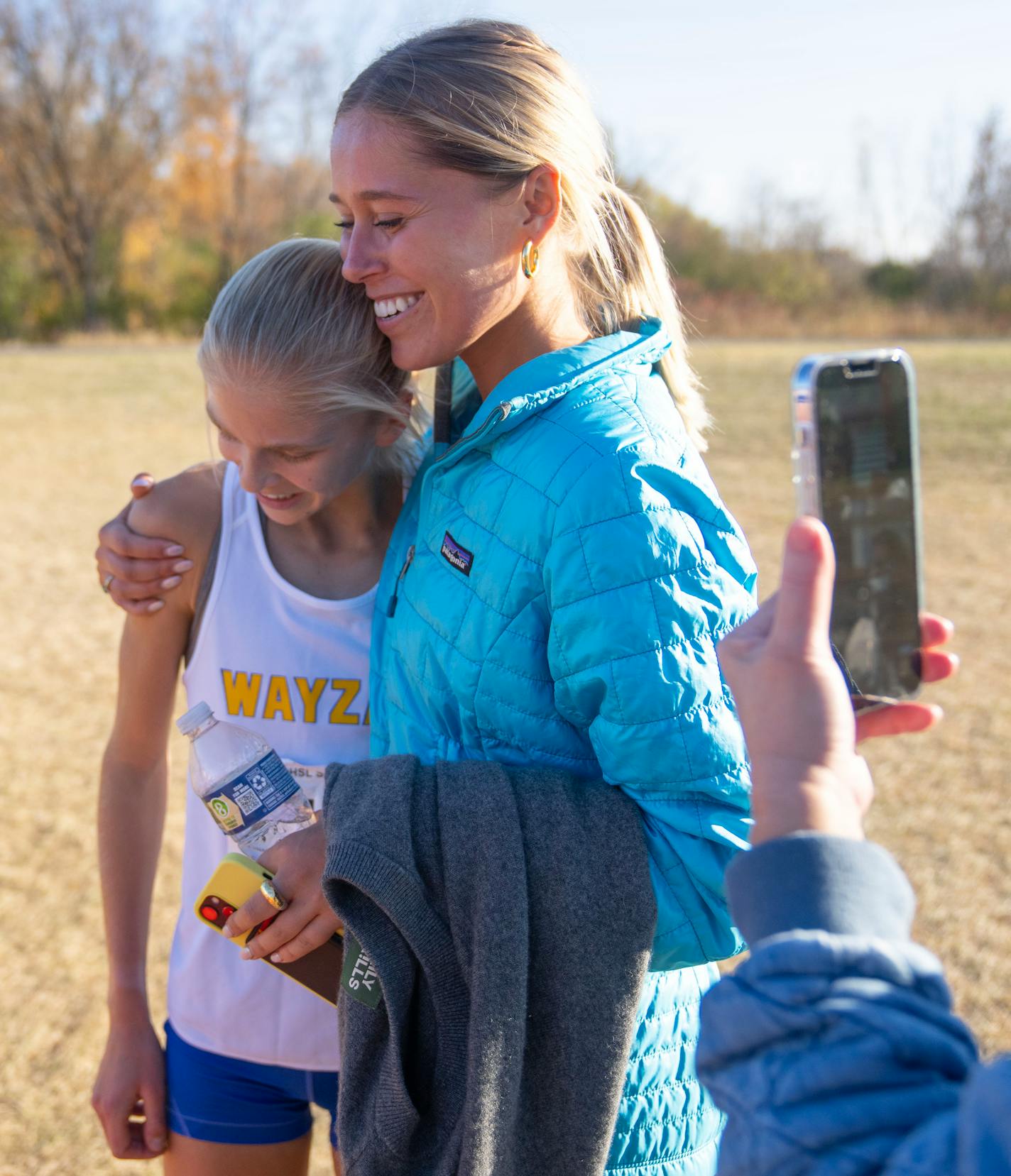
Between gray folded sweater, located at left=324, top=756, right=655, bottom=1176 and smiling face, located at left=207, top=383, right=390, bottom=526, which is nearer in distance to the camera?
gray folded sweater, located at left=324, top=756, right=655, bottom=1176

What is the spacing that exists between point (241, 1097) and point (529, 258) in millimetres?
1343

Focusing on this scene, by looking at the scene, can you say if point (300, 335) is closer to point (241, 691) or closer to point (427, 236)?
point (427, 236)

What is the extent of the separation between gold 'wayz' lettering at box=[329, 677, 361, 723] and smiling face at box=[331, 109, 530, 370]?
516mm

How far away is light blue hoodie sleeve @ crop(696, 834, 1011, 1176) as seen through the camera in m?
0.70

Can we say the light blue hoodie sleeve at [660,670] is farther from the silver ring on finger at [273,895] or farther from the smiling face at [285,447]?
the smiling face at [285,447]

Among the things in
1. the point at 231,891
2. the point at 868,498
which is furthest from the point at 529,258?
the point at 231,891

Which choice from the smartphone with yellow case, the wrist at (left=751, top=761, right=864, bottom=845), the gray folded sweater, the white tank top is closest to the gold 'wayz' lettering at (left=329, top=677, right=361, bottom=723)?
the white tank top

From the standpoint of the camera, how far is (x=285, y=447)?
5.77ft

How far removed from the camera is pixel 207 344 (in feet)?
5.75

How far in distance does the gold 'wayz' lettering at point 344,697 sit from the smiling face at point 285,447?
0.85 ft

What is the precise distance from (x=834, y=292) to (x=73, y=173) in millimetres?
22034

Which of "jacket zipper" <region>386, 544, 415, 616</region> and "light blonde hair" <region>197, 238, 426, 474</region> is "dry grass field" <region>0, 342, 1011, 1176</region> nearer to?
"jacket zipper" <region>386, 544, 415, 616</region>

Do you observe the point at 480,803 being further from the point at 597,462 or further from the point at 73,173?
the point at 73,173

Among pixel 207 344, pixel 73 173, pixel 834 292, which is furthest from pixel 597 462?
pixel 73 173
